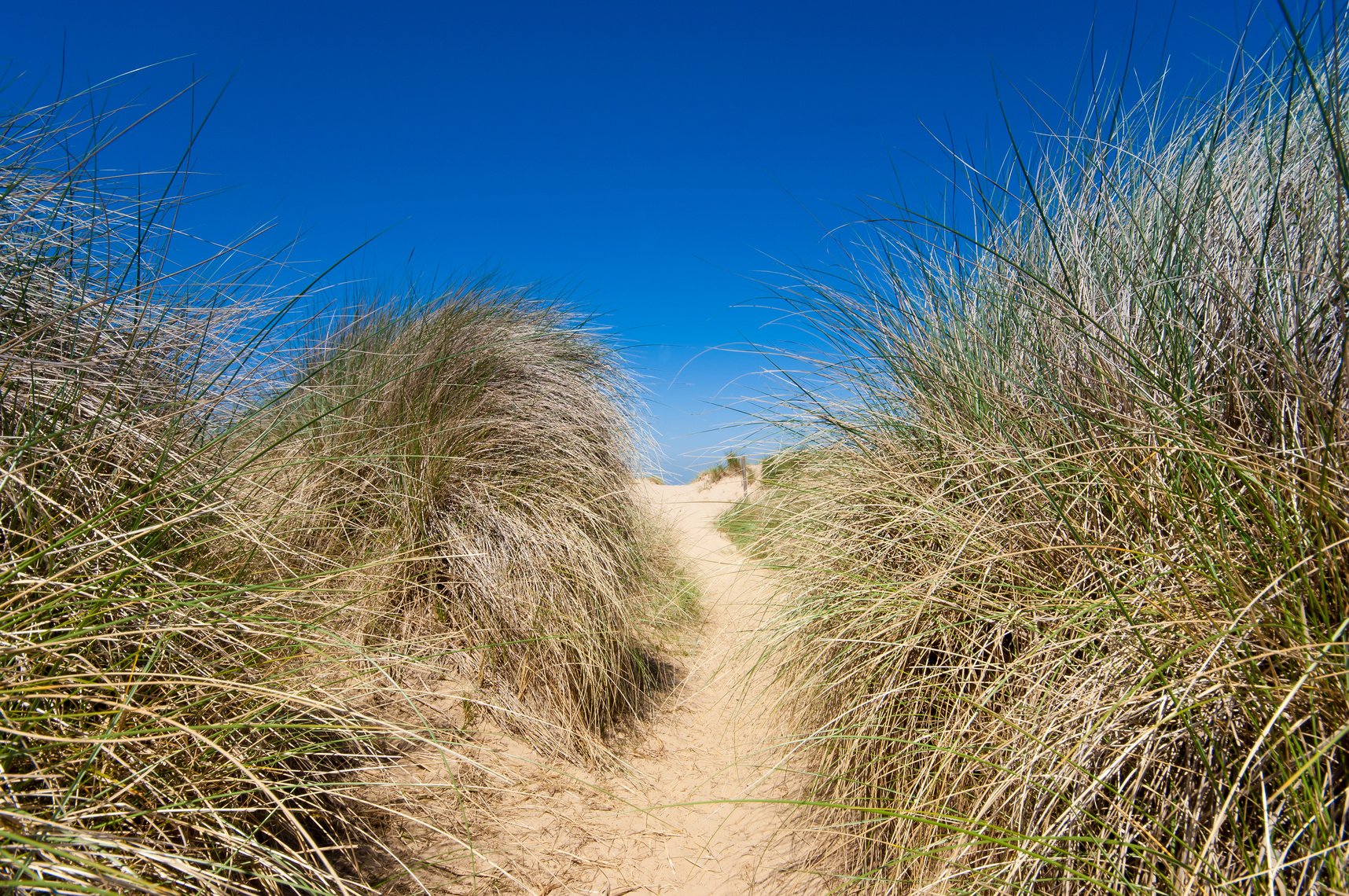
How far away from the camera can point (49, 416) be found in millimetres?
1537

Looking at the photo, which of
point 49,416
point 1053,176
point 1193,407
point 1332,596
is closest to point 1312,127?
point 1053,176

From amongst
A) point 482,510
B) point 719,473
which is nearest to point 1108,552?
point 482,510

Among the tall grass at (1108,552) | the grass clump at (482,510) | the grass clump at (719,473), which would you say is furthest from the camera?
the grass clump at (719,473)

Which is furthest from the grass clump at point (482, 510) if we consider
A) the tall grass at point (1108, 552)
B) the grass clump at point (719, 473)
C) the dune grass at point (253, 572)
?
the grass clump at point (719, 473)

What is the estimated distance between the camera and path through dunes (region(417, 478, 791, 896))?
238cm

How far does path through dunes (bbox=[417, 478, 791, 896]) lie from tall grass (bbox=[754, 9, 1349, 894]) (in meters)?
0.41

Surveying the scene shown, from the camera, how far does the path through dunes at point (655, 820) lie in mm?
2379

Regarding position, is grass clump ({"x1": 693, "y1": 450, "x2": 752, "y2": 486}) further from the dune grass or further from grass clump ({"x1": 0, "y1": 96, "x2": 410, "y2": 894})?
grass clump ({"x1": 0, "y1": 96, "x2": 410, "y2": 894})

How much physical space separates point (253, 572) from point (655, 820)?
75.3 inches

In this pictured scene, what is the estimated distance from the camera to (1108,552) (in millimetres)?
1479

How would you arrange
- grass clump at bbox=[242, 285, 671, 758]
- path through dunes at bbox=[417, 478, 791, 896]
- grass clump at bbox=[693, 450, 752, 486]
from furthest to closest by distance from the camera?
1. grass clump at bbox=[693, 450, 752, 486]
2. grass clump at bbox=[242, 285, 671, 758]
3. path through dunes at bbox=[417, 478, 791, 896]

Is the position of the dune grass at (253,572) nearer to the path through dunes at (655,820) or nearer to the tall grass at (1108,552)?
the path through dunes at (655,820)

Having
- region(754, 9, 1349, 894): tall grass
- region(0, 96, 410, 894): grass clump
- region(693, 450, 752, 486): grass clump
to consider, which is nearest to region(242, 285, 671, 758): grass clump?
region(0, 96, 410, 894): grass clump

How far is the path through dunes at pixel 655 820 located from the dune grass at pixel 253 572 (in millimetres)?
248
